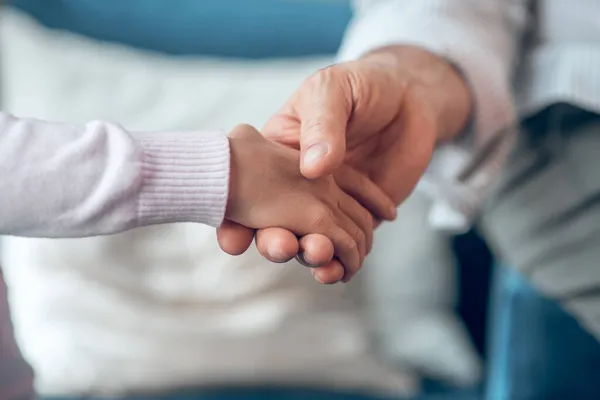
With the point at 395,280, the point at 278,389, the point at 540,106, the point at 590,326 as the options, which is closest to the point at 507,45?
the point at 540,106

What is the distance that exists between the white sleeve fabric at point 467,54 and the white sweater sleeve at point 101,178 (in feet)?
0.65

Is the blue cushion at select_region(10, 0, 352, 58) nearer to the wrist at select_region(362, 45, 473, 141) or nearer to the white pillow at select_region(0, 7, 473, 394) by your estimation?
the white pillow at select_region(0, 7, 473, 394)

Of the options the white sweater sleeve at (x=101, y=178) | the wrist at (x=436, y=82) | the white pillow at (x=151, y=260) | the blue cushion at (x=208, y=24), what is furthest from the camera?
the blue cushion at (x=208, y=24)

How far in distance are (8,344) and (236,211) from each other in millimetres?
164

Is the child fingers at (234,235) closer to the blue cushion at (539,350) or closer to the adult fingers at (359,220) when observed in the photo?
the adult fingers at (359,220)

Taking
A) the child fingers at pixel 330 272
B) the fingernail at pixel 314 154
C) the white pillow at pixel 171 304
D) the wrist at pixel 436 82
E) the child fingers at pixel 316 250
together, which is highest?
the fingernail at pixel 314 154

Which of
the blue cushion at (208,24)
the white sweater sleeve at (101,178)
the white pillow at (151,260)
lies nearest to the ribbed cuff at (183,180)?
the white sweater sleeve at (101,178)

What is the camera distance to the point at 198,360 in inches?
30.0

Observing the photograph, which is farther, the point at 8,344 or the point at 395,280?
the point at 395,280

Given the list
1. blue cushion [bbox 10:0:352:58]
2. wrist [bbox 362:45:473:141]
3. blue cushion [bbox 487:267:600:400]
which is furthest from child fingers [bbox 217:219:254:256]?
blue cushion [bbox 10:0:352:58]

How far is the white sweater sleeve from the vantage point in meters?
0.32

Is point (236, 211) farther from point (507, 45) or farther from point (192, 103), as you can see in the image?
point (192, 103)

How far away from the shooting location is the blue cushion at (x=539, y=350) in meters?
0.56

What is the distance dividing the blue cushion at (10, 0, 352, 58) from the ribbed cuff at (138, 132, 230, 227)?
58 centimetres
